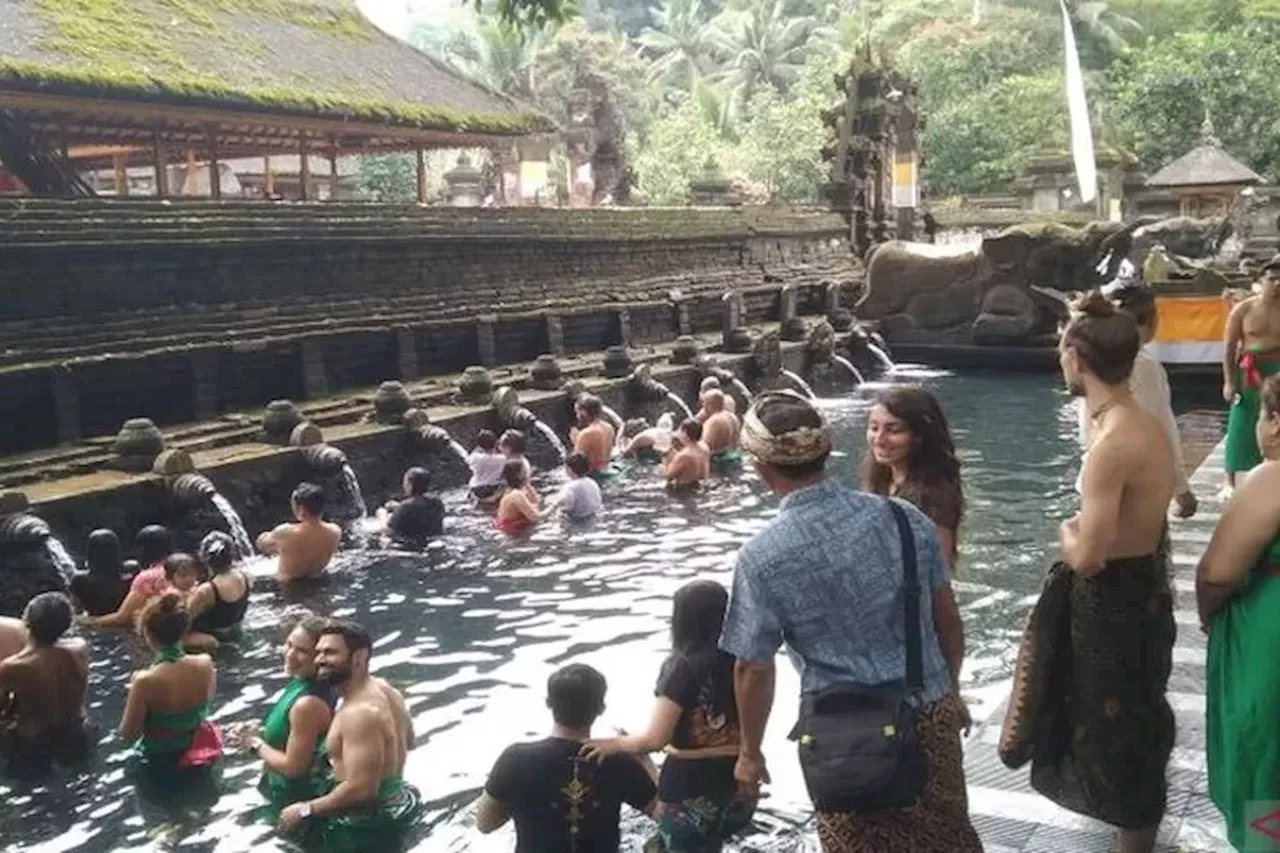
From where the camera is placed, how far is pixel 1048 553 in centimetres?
1105

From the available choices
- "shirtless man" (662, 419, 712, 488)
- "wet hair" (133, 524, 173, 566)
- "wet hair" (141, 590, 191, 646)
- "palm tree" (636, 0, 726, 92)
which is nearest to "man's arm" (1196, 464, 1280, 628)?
"wet hair" (141, 590, 191, 646)

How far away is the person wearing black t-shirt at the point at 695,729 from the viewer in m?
4.46

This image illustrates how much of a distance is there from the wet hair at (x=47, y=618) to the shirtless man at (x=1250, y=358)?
269 inches

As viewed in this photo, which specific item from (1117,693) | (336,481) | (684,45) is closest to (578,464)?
(336,481)

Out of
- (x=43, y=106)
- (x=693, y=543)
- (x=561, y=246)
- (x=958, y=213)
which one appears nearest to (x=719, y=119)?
(x=958, y=213)

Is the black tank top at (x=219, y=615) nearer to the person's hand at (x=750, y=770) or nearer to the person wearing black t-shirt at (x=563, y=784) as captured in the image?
the person wearing black t-shirt at (x=563, y=784)

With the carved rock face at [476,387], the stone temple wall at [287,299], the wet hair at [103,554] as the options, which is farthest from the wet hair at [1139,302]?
the carved rock face at [476,387]

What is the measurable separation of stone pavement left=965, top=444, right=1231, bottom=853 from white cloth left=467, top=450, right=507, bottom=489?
820 centimetres

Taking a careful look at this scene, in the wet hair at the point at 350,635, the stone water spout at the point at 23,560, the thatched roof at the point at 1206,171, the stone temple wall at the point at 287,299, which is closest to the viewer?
the wet hair at the point at 350,635

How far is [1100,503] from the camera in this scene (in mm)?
3691

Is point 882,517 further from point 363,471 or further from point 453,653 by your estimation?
point 363,471

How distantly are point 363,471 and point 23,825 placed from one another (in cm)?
752

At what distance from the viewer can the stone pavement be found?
4.40m

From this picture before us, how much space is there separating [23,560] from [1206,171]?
31.5 m
